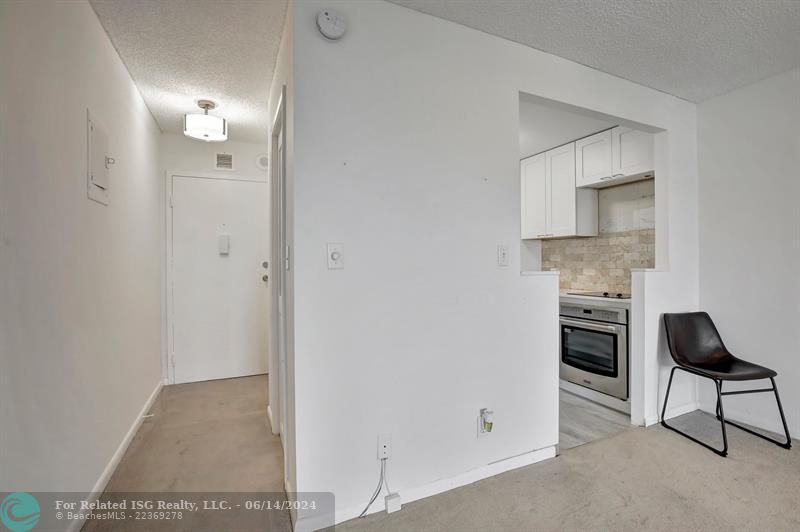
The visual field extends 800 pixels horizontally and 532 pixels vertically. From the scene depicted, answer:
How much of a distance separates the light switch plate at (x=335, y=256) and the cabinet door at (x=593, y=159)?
9.31 ft

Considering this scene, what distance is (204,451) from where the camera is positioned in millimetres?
2449

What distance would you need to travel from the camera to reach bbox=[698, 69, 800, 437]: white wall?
2545 millimetres

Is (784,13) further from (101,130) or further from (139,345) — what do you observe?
(139,345)

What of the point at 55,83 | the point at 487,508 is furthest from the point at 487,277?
the point at 55,83

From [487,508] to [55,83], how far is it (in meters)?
2.70

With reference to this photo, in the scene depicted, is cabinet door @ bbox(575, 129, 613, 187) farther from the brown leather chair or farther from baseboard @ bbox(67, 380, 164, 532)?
baseboard @ bbox(67, 380, 164, 532)

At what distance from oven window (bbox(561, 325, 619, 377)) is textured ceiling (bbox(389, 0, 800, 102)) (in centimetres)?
196

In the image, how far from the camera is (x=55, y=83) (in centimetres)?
161

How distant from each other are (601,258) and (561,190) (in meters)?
0.81

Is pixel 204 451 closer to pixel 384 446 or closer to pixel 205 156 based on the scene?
pixel 384 446

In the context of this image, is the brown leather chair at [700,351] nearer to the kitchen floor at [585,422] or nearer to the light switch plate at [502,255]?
the kitchen floor at [585,422]

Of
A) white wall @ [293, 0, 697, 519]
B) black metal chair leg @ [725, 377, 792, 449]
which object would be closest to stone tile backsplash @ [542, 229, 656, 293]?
black metal chair leg @ [725, 377, 792, 449]

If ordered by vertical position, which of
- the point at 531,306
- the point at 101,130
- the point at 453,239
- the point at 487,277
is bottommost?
the point at 531,306

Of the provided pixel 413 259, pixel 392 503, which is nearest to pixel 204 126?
pixel 413 259
